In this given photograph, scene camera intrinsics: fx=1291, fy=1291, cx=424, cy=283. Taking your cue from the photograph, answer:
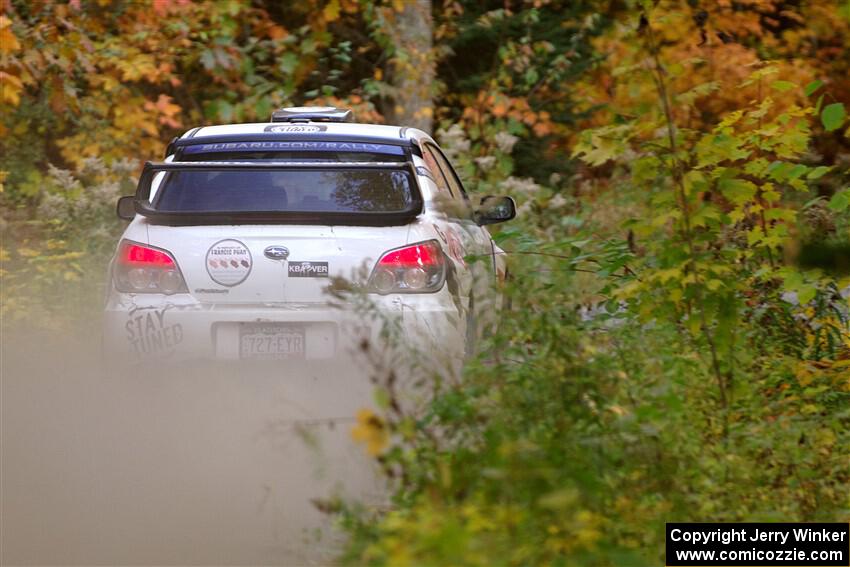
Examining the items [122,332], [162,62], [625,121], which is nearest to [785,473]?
[625,121]

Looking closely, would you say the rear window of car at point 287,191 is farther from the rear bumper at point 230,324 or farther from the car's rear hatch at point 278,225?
the rear bumper at point 230,324

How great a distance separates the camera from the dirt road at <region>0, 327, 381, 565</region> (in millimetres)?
4781

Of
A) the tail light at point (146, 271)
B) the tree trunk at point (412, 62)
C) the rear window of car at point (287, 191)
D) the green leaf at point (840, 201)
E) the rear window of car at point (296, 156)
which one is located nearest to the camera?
the green leaf at point (840, 201)

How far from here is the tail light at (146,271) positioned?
6684 millimetres

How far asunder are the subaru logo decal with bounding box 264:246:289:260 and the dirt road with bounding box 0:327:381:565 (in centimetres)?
56

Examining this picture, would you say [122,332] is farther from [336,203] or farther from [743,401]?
[743,401]

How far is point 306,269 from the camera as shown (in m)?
6.59

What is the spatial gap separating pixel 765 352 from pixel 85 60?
785 centimetres

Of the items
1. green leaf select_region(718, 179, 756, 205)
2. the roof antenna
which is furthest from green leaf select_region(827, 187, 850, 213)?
the roof antenna

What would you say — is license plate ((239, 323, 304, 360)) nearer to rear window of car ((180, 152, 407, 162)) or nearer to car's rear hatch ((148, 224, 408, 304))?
car's rear hatch ((148, 224, 408, 304))

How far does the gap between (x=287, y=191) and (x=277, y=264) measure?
24.3 inches

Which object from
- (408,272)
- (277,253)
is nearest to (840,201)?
(408,272)

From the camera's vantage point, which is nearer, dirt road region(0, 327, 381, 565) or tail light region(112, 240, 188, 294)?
dirt road region(0, 327, 381, 565)

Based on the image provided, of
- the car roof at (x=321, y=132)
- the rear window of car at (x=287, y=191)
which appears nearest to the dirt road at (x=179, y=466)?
the rear window of car at (x=287, y=191)
